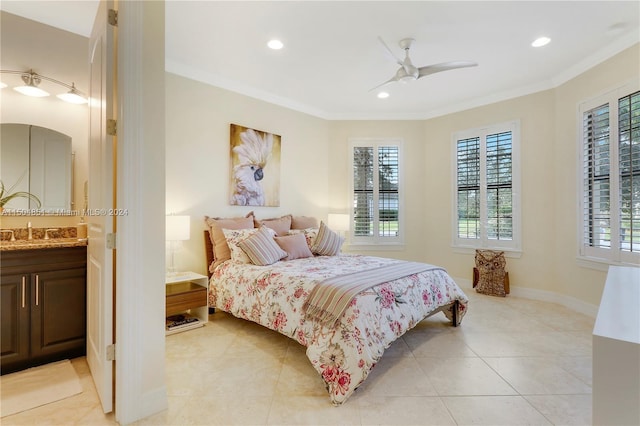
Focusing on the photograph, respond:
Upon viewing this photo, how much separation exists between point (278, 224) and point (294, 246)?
2.08 feet

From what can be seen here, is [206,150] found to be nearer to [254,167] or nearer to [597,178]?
[254,167]

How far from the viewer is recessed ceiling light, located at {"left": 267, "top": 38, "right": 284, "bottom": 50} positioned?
10.2 ft

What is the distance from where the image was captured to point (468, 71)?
383cm

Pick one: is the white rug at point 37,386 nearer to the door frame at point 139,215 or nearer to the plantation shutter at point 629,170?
the door frame at point 139,215

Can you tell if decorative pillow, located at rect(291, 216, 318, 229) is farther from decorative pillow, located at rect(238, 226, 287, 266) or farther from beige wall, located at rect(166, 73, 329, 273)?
decorative pillow, located at rect(238, 226, 287, 266)

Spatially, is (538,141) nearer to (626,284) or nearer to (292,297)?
(626,284)

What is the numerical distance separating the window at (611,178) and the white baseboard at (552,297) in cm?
60

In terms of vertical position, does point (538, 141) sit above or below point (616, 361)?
above

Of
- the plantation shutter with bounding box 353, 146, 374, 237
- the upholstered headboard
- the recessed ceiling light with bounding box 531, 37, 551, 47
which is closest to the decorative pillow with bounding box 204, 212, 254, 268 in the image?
the upholstered headboard

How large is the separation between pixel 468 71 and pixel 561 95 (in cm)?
136

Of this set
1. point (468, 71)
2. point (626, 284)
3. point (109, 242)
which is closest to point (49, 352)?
point (109, 242)

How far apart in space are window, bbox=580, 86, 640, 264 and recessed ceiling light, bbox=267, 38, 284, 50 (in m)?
3.65

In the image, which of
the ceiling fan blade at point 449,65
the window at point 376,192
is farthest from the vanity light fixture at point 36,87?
the window at point 376,192

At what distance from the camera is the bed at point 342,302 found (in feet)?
6.64
